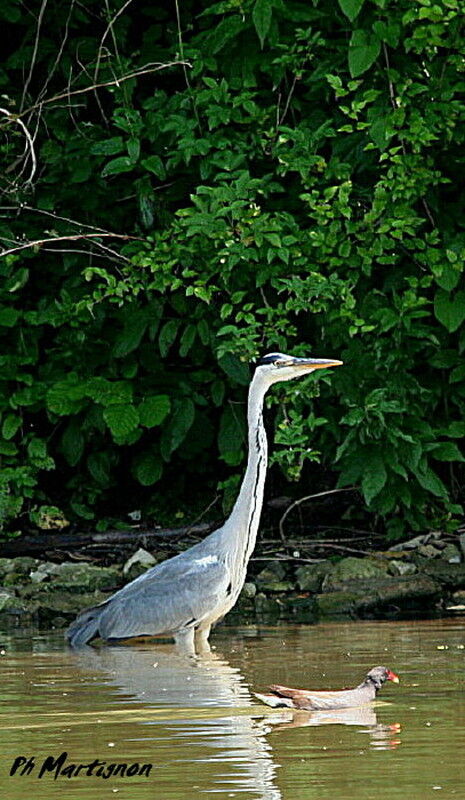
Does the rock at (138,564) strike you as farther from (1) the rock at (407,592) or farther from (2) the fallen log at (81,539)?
(1) the rock at (407,592)

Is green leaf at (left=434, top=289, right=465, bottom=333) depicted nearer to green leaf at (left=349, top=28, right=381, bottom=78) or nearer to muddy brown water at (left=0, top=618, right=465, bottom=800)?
green leaf at (left=349, top=28, right=381, bottom=78)

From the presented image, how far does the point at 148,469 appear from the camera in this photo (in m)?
10.9

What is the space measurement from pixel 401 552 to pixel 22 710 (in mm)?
→ 4881

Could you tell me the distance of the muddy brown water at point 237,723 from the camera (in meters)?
4.02

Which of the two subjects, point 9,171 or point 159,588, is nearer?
point 159,588

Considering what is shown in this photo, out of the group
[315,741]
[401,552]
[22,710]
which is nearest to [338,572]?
[401,552]

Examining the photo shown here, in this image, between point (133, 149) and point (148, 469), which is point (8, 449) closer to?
point (148, 469)

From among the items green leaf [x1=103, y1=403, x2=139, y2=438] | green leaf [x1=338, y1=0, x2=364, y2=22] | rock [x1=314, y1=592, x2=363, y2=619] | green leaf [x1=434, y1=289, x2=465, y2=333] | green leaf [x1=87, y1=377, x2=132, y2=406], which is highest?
green leaf [x1=338, y1=0, x2=364, y2=22]

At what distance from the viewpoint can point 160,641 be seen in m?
8.84

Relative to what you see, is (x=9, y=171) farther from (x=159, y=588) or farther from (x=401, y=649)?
(x=401, y=649)

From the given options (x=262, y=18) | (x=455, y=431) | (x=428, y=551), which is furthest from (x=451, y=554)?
(x=262, y=18)

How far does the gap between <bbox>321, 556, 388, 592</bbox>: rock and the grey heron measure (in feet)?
3.94

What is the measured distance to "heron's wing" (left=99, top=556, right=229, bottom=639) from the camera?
818 centimetres

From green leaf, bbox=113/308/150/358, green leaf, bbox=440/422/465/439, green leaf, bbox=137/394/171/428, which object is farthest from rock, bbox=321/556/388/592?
green leaf, bbox=113/308/150/358
